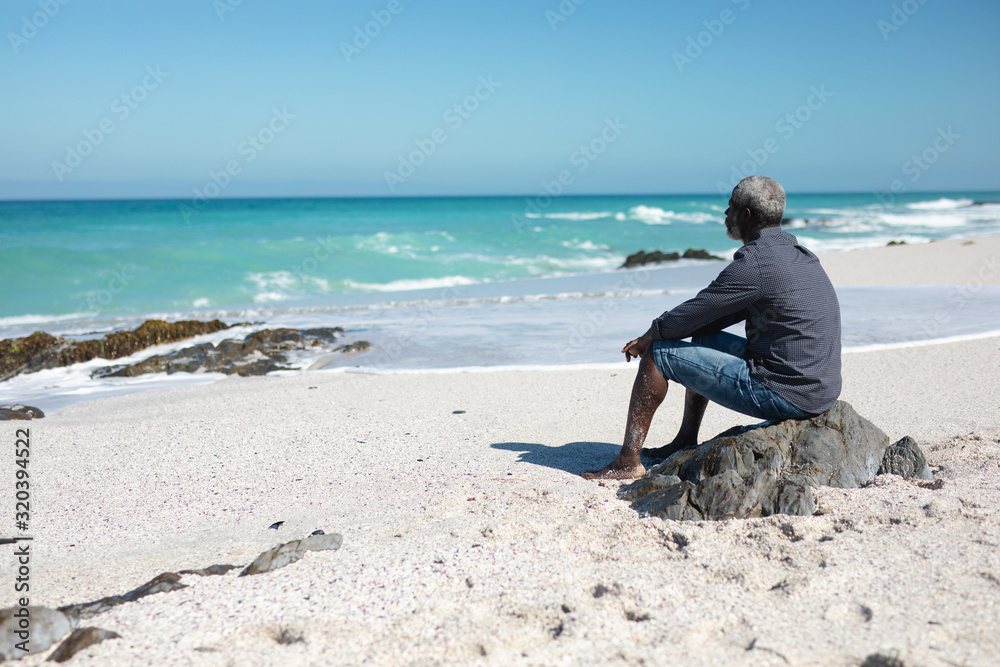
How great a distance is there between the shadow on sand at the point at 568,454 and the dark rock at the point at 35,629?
2.37 metres

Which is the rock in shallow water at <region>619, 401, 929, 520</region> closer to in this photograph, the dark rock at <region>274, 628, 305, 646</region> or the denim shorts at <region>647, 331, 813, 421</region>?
the denim shorts at <region>647, 331, 813, 421</region>

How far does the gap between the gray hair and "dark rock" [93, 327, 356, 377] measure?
5213mm

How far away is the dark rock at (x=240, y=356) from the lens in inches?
288

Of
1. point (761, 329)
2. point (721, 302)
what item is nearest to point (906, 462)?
point (761, 329)

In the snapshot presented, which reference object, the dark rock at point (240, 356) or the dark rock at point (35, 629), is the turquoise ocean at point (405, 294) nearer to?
the dark rock at point (240, 356)

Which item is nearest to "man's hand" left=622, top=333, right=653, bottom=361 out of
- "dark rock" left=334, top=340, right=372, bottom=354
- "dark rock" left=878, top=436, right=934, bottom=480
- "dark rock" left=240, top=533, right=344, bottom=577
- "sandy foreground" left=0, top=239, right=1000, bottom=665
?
"sandy foreground" left=0, top=239, right=1000, bottom=665

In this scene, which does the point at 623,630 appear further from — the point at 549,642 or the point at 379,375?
the point at 379,375

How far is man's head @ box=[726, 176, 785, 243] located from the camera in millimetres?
3180

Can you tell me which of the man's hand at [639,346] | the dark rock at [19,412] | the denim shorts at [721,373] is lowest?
the denim shorts at [721,373]

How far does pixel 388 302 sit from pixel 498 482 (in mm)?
9377

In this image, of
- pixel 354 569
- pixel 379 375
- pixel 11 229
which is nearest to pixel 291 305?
pixel 379 375

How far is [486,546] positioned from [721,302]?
1.42m

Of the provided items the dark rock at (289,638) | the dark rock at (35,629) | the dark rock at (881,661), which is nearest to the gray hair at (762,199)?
the dark rock at (881,661)

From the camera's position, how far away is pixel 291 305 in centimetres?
1319
